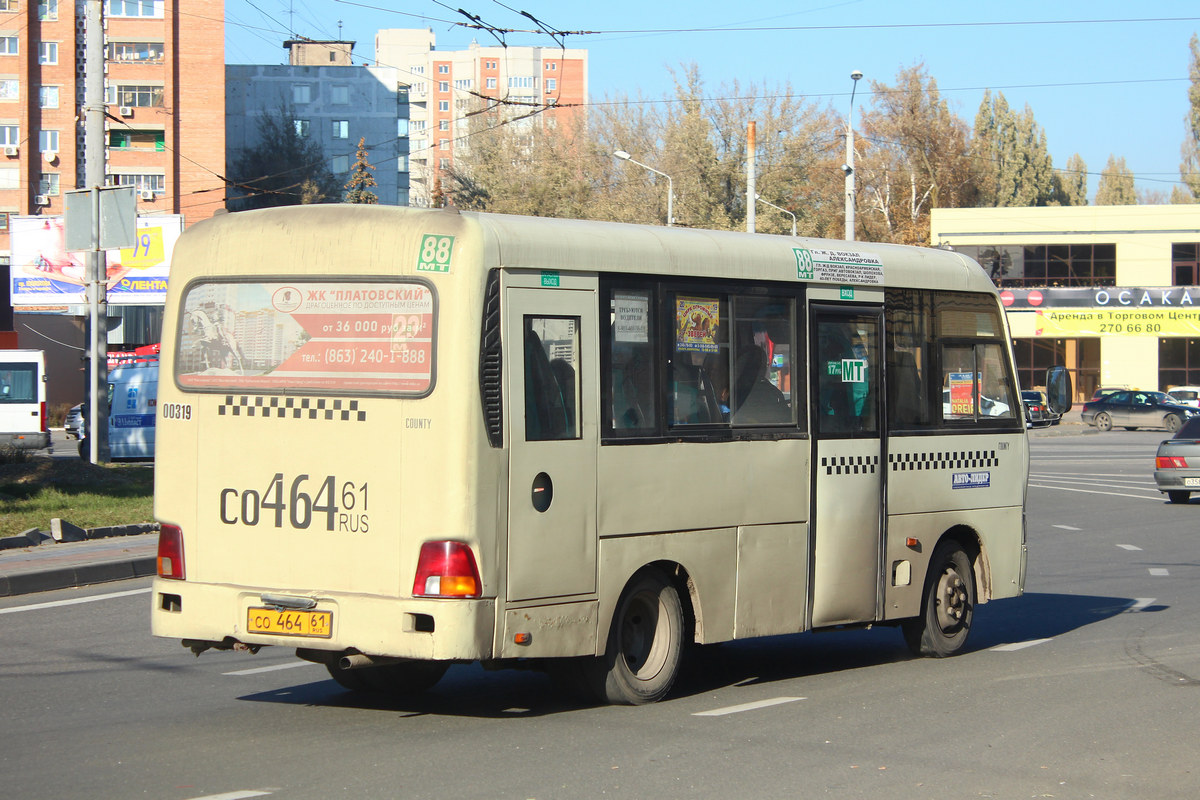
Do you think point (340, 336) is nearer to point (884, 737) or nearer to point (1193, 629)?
point (884, 737)

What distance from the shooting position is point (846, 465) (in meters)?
8.77

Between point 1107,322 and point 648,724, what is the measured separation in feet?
189

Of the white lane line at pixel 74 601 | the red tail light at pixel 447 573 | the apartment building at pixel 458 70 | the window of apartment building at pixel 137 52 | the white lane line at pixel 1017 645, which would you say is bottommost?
the white lane line at pixel 1017 645

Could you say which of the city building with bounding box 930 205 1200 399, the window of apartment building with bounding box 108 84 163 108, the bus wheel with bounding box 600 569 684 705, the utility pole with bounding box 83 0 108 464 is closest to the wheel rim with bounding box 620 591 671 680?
the bus wheel with bounding box 600 569 684 705

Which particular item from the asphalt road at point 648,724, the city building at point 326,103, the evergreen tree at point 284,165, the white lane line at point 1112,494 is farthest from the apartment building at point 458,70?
the asphalt road at point 648,724

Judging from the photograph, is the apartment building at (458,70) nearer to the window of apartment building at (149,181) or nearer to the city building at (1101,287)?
the window of apartment building at (149,181)

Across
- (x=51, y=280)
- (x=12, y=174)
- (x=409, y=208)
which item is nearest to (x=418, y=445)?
(x=409, y=208)

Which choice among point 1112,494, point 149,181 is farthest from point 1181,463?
point 149,181

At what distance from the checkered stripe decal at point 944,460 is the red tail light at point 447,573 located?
3.58 m

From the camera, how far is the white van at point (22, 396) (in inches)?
1414

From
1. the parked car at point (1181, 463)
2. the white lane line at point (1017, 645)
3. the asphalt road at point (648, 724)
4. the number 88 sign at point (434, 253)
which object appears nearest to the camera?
the asphalt road at point (648, 724)

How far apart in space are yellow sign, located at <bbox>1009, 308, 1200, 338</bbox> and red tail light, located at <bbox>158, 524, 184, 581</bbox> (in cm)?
5522

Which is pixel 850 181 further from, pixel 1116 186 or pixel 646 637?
pixel 1116 186

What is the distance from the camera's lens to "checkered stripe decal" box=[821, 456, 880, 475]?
866 centimetres
